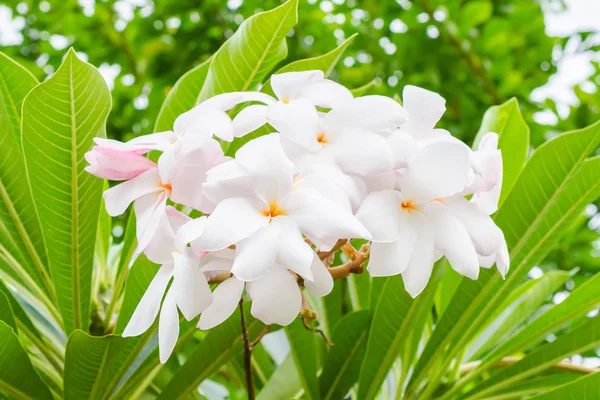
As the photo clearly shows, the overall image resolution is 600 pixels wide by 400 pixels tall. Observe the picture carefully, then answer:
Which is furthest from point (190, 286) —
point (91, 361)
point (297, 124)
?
point (91, 361)

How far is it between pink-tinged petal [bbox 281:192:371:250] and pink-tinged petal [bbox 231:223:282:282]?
0.05 feet

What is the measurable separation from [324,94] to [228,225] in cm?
15

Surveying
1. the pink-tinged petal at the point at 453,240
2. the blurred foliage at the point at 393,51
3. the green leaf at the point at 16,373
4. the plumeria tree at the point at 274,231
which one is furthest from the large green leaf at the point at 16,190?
the blurred foliage at the point at 393,51

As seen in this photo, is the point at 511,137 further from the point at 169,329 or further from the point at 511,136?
the point at 169,329

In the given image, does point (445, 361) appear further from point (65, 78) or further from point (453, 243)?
point (65, 78)

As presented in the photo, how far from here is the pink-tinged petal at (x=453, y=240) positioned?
435 mm

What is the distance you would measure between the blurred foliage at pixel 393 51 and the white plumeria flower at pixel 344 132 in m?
1.22

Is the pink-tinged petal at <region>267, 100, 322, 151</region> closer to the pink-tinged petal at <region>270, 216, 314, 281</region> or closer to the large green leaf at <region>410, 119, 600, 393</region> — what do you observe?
the pink-tinged petal at <region>270, 216, 314, 281</region>

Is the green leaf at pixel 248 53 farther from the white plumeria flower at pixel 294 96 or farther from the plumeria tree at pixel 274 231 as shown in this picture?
the white plumeria flower at pixel 294 96

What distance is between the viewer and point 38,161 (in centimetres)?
61

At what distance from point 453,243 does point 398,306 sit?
261 mm

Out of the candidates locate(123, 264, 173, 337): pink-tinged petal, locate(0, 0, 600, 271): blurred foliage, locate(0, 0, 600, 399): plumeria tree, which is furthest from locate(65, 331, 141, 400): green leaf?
locate(0, 0, 600, 271): blurred foliage

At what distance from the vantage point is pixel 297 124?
0.44 m

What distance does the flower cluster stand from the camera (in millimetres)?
393
